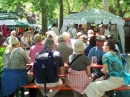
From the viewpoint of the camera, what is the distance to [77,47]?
19.5ft

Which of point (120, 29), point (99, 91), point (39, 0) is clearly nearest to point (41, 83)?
point (99, 91)

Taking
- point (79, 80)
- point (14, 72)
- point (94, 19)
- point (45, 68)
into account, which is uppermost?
point (94, 19)

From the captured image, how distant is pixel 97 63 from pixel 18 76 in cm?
199

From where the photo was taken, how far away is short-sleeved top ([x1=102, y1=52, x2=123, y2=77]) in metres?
5.67

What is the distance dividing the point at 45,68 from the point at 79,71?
0.74 meters

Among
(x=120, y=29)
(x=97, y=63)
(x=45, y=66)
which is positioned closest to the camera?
(x=45, y=66)

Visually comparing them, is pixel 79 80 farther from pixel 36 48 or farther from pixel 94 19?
pixel 94 19

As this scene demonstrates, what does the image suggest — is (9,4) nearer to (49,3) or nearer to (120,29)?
(49,3)

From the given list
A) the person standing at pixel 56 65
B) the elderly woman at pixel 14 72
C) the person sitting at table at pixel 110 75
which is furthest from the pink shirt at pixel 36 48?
the person sitting at table at pixel 110 75

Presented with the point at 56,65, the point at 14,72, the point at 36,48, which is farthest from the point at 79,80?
the point at 36,48

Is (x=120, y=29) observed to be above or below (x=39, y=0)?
below

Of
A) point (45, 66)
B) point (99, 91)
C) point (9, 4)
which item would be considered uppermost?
point (9, 4)

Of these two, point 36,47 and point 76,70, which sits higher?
point 36,47

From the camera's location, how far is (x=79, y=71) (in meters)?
5.95
